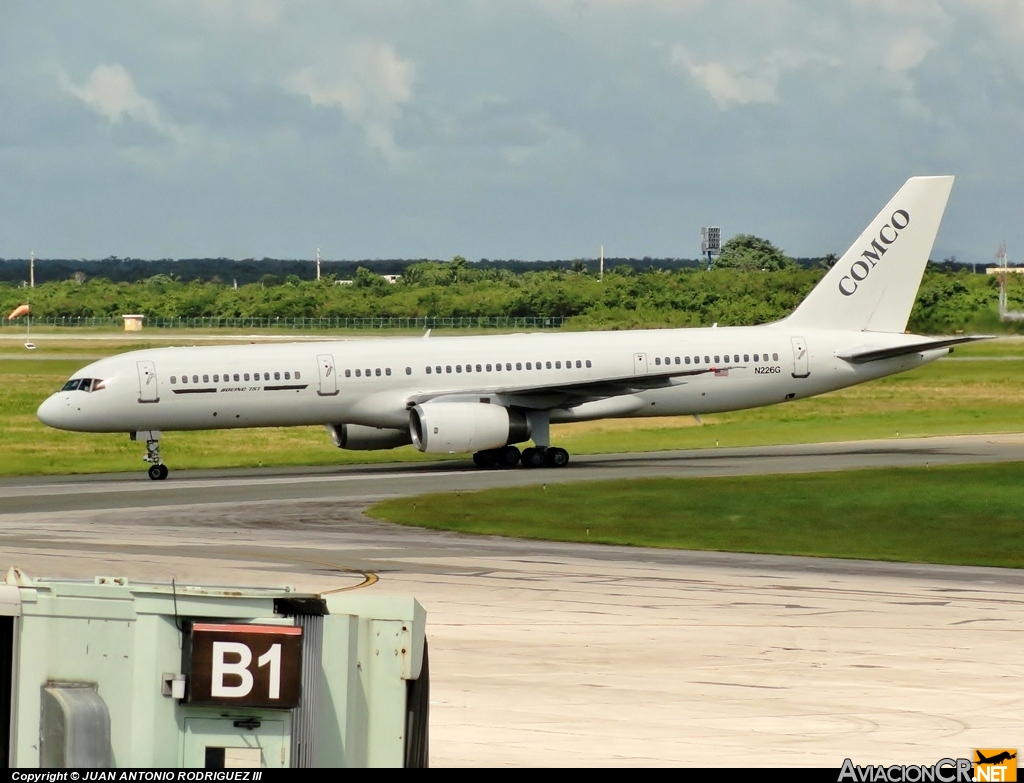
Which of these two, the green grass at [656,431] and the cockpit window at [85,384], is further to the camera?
the green grass at [656,431]

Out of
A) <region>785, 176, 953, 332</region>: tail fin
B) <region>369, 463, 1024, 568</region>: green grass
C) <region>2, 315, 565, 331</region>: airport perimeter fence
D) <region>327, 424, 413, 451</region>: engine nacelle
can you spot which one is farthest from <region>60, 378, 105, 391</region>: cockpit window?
<region>2, 315, 565, 331</region>: airport perimeter fence

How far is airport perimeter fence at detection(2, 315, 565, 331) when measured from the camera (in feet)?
461

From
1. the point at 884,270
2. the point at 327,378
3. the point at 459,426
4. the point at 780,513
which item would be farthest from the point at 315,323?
the point at 780,513

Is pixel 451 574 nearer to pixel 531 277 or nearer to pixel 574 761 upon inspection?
pixel 574 761

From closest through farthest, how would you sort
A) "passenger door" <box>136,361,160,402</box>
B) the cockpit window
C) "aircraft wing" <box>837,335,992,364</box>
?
"passenger door" <box>136,361,160,402</box> → the cockpit window → "aircraft wing" <box>837,335,992,364</box>

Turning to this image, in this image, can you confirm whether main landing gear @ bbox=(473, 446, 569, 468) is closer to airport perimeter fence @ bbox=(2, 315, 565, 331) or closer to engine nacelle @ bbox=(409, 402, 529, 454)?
engine nacelle @ bbox=(409, 402, 529, 454)

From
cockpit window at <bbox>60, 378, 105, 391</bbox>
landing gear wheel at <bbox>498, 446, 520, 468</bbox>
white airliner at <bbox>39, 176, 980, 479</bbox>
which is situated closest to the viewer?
cockpit window at <bbox>60, 378, 105, 391</bbox>

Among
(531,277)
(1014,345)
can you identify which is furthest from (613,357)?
(531,277)

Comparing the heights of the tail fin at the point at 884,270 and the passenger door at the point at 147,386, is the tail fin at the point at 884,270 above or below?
above

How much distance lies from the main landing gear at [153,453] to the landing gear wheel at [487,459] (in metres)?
9.52

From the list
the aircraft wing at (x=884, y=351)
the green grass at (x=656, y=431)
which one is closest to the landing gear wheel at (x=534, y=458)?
the green grass at (x=656, y=431)

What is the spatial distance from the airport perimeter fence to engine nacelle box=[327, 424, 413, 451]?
82685 millimetres

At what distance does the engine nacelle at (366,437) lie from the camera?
→ 51062 millimetres

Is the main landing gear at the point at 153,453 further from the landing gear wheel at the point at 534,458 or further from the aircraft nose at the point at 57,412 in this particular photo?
the landing gear wheel at the point at 534,458
